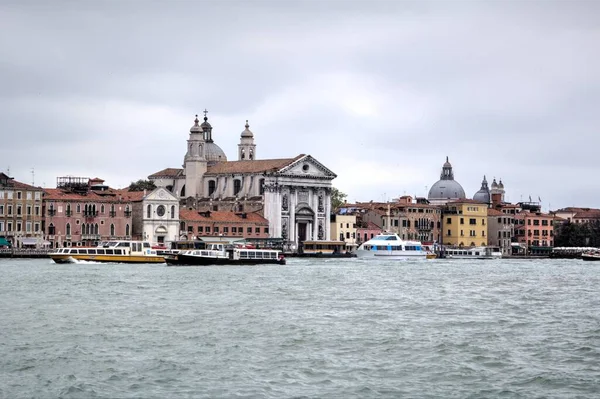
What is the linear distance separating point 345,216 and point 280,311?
82.0 m

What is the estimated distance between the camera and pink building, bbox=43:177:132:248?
9456cm

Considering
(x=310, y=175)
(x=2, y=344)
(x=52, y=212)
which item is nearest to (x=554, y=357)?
(x=2, y=344)

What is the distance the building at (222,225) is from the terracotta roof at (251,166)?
431 cm

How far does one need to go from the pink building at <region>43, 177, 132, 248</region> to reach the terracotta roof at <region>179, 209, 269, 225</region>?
18.5 ft

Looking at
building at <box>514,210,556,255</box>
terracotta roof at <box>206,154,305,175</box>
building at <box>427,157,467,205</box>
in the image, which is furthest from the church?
building at <box>427,157,467,205</box>

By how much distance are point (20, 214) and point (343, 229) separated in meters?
34.6

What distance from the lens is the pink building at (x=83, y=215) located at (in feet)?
310

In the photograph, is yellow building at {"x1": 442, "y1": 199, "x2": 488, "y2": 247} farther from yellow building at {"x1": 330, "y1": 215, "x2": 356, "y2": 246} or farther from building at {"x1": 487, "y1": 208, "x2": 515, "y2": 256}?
yellow building at {"x1": 330, "y1": 215, "x2": 356, "y2": 246}

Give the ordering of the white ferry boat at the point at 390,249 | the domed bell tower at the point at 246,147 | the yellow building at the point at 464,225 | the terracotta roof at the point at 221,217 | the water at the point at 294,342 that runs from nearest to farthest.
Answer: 1. the water at the point at 294,342
2. the white ferry boat at the point at 390,249
3. the terracotta roof at the point at 221,217
4. the domed bell tower at the point at 246,147
5. the yellow building at the point at 464,225

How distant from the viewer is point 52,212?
9450 cm

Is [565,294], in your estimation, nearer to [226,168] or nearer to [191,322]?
[191,322]

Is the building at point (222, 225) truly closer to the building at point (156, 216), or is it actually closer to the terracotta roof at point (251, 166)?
the building at point (156, 216)

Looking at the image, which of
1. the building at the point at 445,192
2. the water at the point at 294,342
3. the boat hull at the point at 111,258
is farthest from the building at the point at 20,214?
the building at the point at 445,192

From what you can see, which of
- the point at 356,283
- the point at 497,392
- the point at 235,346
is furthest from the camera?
the point at 356,283
